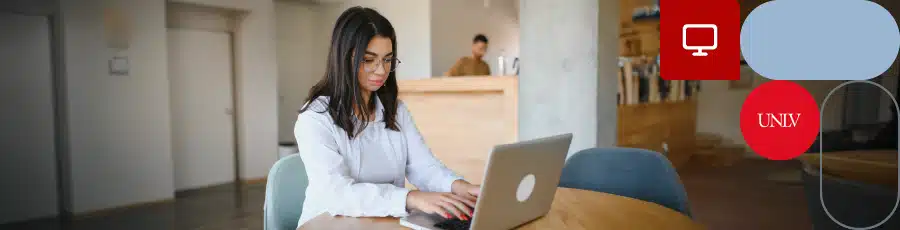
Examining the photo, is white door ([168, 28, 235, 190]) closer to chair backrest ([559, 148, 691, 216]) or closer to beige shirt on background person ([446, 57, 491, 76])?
beige shirt on background person ([446, 57, 491, 76])

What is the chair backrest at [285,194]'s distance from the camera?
1.58 meters

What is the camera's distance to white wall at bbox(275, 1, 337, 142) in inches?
281

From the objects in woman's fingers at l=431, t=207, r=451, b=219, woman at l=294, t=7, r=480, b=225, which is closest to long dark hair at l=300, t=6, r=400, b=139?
woman at l=294, t=7, r=480, b=225

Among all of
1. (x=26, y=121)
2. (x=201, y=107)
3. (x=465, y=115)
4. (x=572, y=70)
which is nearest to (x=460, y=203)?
(x=572, y=70)

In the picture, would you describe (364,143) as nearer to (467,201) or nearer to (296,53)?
(467,201)

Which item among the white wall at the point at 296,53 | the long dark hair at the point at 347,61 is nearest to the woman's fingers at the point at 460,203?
the long dark hair at the point at 347,61

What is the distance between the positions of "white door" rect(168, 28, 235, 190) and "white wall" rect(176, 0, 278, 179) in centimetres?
14

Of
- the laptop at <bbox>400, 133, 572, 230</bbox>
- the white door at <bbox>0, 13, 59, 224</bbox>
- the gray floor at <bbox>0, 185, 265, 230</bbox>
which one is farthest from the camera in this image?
the white door at <bbox>0, 13, 59, 224</bbox>

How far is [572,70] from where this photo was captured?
9.50ft

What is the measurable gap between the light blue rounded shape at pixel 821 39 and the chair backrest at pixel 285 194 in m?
2.17

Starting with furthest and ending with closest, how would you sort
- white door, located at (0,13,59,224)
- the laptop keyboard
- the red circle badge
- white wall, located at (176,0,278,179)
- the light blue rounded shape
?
white wall, located at (176,0,278,179) → white door, located at (0,13,59,224) → the red circle badge → the light blue rounded shape → the laptop keyboard

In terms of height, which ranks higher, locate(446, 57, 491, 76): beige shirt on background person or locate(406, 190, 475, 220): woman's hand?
locate(446, 57, 491, 76): beige shirt on background person

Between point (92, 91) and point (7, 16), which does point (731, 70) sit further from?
point (7, 16)

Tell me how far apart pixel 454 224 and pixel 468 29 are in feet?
18.1
